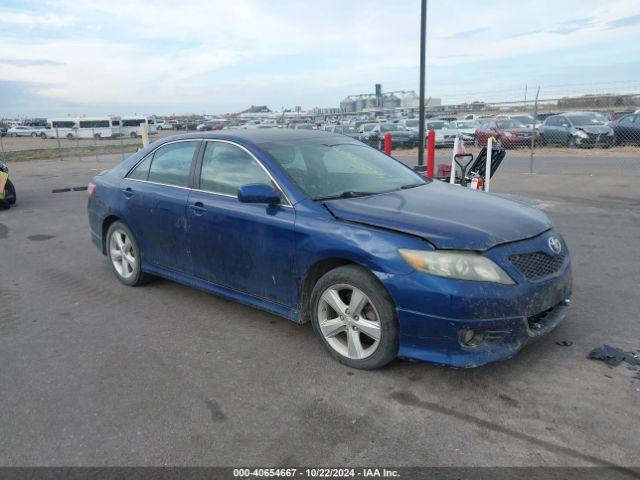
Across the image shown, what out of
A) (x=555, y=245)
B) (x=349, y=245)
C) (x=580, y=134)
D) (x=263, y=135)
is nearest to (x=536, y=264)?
(x=555, y=245)

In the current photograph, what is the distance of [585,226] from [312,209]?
540 centimetres

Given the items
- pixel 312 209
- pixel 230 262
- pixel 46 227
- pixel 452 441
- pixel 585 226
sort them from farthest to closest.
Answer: pixel 46 227, pixel 585 226, pixel 230 262, pixel 312 209, pixel 452 441

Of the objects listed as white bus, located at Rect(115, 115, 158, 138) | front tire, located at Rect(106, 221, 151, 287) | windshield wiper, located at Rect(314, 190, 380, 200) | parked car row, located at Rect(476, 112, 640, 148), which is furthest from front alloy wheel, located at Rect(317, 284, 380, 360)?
white bus, located at Rect(115, 115, 158, 138)

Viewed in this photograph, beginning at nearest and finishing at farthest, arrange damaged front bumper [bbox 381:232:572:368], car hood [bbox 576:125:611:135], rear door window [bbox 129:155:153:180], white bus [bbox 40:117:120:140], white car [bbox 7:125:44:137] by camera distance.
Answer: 1. damaged front bumper [bbox 381:232:572:368]
2. rear door window [bbox 129:155:153:180]
3. car hood [bbox 576:125:611:135]
4. white bus [bbox 40:117:120:140]
5. white car [bbox 7:125:44:137]

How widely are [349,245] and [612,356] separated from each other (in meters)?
1.92

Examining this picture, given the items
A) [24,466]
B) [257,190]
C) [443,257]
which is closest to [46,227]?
[257,190]

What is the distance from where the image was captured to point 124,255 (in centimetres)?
546

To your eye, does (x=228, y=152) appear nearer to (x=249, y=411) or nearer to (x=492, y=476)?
(x=249, y=411)

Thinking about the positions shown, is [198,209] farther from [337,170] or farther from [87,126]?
[87,126]

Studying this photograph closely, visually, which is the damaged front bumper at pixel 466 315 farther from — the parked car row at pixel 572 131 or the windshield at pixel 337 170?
the parked car row at pixel 572 131

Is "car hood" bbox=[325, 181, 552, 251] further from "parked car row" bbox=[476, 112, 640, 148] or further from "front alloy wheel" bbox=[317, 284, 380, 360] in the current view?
"parked car row" bbox=[476, 112, 640, 148]

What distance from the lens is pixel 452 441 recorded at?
2814 mm

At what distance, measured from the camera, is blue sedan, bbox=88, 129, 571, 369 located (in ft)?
10.5

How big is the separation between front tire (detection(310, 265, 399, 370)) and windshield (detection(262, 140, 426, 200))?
27.6 inches
